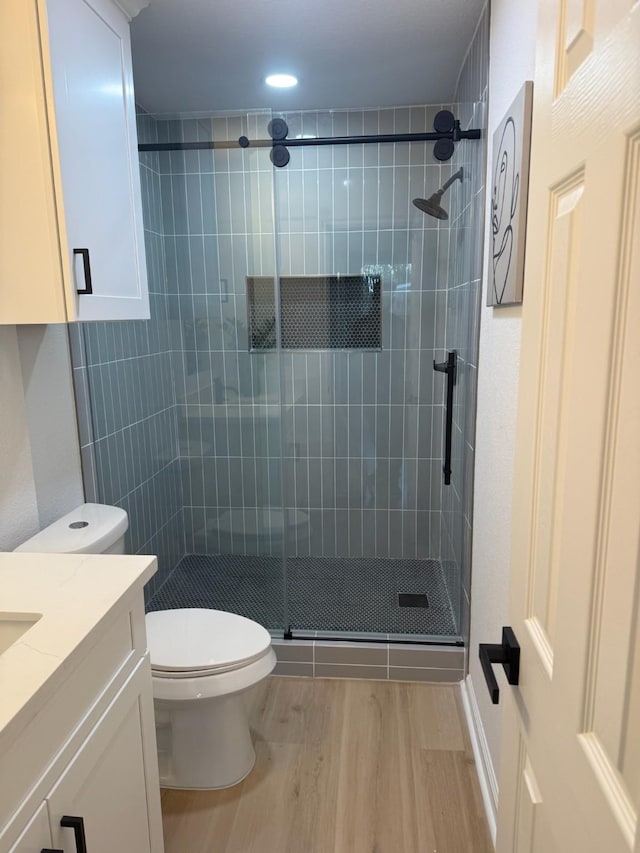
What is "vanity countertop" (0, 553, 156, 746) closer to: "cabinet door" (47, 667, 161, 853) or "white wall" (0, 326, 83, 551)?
"cabinet door" (47, 667, 161, 853)

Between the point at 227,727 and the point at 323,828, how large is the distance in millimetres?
401

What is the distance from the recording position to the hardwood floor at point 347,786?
1.61 metres

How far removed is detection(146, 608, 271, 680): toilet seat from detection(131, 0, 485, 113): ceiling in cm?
197

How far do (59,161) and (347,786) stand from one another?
6.35 feet

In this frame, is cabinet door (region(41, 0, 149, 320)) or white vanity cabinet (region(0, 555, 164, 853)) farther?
cabinet door (region(41, 0, 149, 320))

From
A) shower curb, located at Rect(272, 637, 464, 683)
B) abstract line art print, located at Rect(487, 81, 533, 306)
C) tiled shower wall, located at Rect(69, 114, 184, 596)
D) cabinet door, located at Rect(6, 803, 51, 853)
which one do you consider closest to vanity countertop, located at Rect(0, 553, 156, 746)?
cabinet door, located at Rect(6, 803, 51, 853)

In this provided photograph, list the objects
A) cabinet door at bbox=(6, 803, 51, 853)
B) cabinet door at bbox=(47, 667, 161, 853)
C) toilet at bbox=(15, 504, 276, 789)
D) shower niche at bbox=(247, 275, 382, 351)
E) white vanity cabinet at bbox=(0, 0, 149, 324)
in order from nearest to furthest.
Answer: cabinet door at bbox=(6, 803, 51, 853), cabinet door at bbox=(47, 667, 161, 853), white vanity cabinet at bbox=(0, 0, 149, 324), toilet at bbox=(15, 504, 276, 789), shower niche at bbox=(247, 275, 382, 351)

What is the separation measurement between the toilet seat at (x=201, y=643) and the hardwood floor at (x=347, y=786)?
0.42 m

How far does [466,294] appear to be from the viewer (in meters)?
2.24

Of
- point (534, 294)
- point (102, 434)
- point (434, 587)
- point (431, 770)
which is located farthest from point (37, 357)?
point (434, 587)

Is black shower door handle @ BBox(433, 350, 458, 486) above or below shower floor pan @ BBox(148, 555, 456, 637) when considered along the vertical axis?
above

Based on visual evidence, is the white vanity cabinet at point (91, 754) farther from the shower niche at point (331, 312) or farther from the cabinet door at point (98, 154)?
the shower niche at point (331, 312)

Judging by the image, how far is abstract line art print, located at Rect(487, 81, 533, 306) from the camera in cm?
131

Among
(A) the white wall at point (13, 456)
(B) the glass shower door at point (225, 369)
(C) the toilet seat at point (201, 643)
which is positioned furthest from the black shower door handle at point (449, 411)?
(A) the white wall at point (13, 456)
